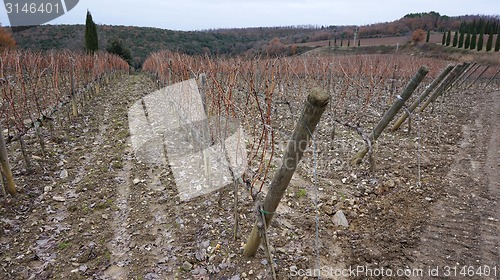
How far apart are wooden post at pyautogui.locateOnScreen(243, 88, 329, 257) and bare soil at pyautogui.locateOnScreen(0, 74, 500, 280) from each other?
979 millimetres

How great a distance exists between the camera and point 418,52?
5106 centimetres

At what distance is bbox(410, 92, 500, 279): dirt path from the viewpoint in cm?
312

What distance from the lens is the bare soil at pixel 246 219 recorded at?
3.35 m

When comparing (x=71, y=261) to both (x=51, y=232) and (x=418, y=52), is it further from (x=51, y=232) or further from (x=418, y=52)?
(x=418, y=52)

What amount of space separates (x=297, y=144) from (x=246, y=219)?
2.13 meters

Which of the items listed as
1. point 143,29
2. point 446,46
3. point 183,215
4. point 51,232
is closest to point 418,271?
point 183,215

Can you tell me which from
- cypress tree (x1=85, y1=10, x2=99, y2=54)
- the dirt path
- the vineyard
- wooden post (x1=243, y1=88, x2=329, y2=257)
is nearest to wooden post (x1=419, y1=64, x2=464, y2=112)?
the vineyard

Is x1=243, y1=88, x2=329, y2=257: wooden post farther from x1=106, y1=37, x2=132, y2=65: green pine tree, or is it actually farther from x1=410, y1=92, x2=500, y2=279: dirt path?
x1=106, y1=37, x2=132, y2=65: green pine tree

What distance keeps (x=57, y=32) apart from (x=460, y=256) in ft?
288

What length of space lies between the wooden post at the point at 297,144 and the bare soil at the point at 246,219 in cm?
98

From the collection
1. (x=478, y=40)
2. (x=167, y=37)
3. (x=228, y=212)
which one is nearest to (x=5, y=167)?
(x=228, y=212)

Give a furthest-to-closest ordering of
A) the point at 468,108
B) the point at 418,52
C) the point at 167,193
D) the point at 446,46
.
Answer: the point at 418,52 → the point at 446,46 → the point at 468,108 → the point at 167,193

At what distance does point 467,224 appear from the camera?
12.4ft

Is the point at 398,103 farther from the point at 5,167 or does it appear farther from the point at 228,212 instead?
the point at 5,167
